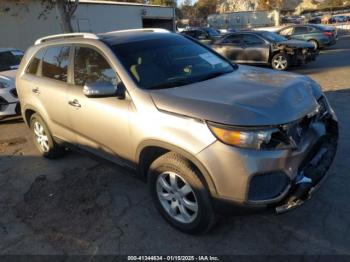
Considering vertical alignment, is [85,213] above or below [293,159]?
below

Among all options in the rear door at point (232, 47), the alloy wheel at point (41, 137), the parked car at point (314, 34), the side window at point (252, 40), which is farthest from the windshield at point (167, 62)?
the parked car at point (314, 34)

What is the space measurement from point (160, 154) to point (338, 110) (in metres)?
4.67

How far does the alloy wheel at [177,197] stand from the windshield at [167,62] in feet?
2.95

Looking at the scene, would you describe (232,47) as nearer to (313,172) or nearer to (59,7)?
(59,7)

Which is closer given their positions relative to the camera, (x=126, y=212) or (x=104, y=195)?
(x=126, y=212)

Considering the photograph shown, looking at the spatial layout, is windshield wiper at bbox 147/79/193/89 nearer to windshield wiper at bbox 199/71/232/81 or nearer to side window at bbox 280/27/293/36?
windshield wiper at bbox 199/71/232/81

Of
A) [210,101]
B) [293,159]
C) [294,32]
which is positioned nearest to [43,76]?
[210,101]

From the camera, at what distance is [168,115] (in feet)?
9.75

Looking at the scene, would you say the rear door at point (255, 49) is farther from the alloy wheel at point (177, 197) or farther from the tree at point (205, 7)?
the tree at point (205, 7)

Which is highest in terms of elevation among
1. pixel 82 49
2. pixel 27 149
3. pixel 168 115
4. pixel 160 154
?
pixel 82 49

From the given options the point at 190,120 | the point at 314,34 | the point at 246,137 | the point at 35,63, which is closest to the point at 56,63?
the point at 35,63

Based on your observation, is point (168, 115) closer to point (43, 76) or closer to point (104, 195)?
point (104, 195)

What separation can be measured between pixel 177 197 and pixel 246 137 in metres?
0.95

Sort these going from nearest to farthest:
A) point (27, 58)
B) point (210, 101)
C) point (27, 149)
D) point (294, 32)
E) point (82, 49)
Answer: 1. point (210, 101)
2. point (82, 49)
3. point (27, 58)
4. point (27, 149)
5. point (294, 32)
